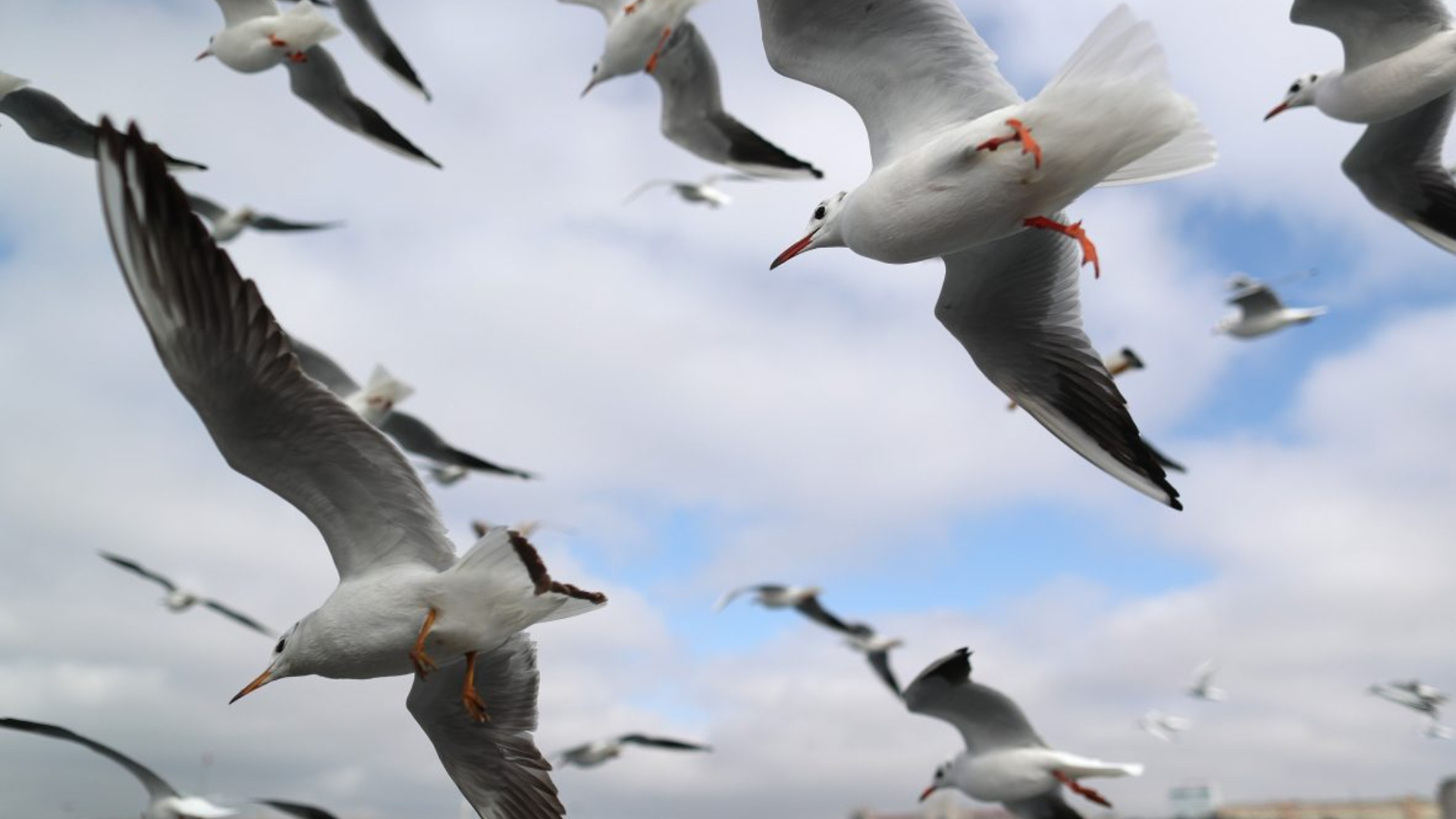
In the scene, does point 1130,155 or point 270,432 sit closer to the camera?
point 1130,155

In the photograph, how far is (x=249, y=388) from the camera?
14.5 feet

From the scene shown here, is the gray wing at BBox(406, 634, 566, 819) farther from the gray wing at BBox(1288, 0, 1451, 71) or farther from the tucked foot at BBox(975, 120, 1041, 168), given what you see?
the gray wing at BBox(1288, 0, 1451, 71)

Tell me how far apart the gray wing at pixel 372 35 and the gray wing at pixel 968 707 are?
18.2 feet

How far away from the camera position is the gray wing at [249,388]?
13.3ft

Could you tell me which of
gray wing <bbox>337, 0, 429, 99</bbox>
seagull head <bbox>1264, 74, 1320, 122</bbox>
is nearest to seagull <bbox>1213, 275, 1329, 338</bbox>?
seagull head <bbox>1264, 74, 1320, 122</bbox>

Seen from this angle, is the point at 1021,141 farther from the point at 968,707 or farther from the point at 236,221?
the point at 236,221

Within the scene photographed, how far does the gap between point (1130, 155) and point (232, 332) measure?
9.89 ft

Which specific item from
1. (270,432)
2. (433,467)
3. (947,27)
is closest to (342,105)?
(433,467)

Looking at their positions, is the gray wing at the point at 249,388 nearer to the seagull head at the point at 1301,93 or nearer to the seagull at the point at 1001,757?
the seagull at the point at 1001,757

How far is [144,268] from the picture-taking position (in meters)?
4.15

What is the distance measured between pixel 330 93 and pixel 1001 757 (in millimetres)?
6950

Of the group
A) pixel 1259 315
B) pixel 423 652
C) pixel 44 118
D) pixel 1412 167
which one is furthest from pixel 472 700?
pixel 1259 315

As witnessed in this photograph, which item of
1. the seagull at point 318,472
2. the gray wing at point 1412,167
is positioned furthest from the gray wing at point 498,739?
the gray wing at point 1412,167

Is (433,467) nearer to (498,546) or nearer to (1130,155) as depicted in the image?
(498,546)
